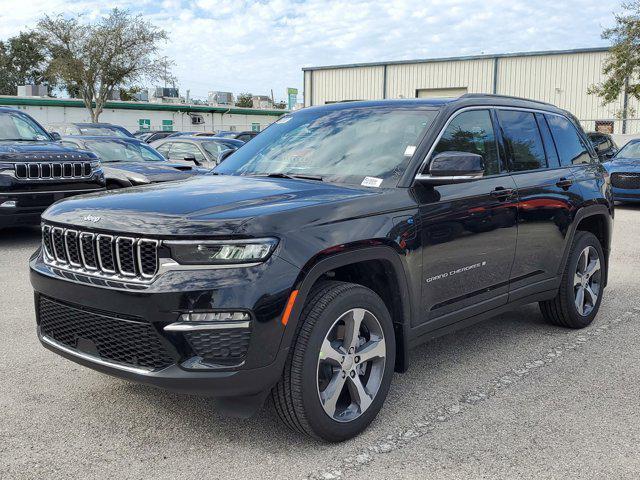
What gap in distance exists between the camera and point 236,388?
3.18 m

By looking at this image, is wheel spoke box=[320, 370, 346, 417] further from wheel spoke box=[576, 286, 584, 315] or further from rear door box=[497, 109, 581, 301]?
wheel spoke box=[576, 286, 584, 315]

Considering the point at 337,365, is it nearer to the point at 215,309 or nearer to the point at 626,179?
the point at 215,309

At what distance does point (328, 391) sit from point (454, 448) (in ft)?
2.35

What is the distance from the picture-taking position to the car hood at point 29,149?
912cm

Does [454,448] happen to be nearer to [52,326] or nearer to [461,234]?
[461,234]

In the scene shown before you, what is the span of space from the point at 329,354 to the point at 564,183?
286cm

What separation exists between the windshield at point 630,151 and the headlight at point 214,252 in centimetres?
1542

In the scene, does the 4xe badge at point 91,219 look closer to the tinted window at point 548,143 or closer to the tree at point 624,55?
the tinted window at point 548,143

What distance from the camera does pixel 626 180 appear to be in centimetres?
1536

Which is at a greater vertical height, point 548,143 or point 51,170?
point 548,143

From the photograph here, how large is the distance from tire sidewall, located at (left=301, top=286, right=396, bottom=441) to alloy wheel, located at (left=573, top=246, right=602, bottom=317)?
2.55 m

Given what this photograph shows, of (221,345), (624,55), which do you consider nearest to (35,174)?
(221,345)

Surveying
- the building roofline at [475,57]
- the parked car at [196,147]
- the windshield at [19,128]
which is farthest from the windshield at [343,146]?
the building roofline at [475,57]

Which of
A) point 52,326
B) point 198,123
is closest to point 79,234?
point 52,326
